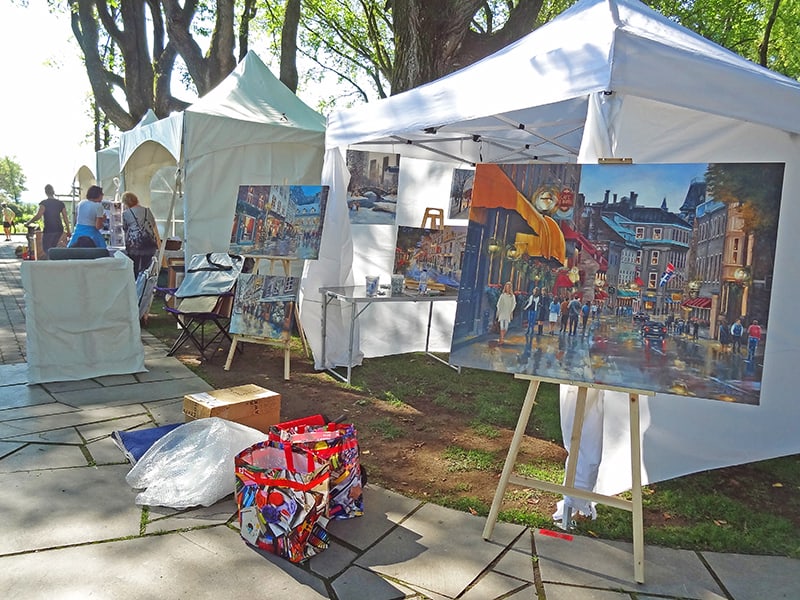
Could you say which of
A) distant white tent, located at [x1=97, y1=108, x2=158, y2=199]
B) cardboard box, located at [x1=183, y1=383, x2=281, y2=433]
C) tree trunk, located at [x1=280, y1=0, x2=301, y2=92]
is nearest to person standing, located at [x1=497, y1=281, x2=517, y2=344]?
cardboard box, located at [x1=183, y1=383, x2=281, y2=433]

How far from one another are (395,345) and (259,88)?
4.10m

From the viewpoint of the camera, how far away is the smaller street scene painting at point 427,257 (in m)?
5.72

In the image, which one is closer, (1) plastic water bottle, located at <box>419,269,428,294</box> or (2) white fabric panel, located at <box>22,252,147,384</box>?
(2) white fabric panel, located at <box>22,252,147,384</box>

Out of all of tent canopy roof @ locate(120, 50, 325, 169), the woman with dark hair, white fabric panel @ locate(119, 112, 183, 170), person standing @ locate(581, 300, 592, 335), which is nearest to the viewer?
person standing @ locate(581, 300, 592, 335)

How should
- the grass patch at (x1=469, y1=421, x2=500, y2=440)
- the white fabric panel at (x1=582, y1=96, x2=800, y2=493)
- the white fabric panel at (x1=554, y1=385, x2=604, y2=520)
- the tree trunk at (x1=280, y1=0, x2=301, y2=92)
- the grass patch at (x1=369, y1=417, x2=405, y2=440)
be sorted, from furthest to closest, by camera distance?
the tree trunk at (x1=280, y1=0, x2=301, y2=92)
the grass patch at (x1=469, y1=421, x2=500, y2=440)
the grass patch at (x1=369, y1=417, x2=405, y2=440)
the white fabric panel at (x1=582, y1=96, x2=800, y2=493)
the white fabric panel at (x1=554, y1=385, x2=604, y2=520)

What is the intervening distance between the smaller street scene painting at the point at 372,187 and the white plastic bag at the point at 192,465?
2.88 meters

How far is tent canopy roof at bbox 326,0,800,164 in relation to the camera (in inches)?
111

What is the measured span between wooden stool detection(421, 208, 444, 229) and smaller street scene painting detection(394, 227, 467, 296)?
0.24 m

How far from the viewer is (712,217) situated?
2385mm

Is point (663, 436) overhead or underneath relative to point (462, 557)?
overhead

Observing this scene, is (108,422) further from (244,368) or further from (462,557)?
(462,557)

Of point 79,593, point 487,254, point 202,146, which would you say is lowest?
point 79,593

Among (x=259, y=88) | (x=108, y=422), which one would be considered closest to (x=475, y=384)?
(x=108, y=422)

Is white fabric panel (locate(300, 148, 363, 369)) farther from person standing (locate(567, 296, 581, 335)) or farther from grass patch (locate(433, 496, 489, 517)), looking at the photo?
person standing (locate(567, 296, 581, 335))
